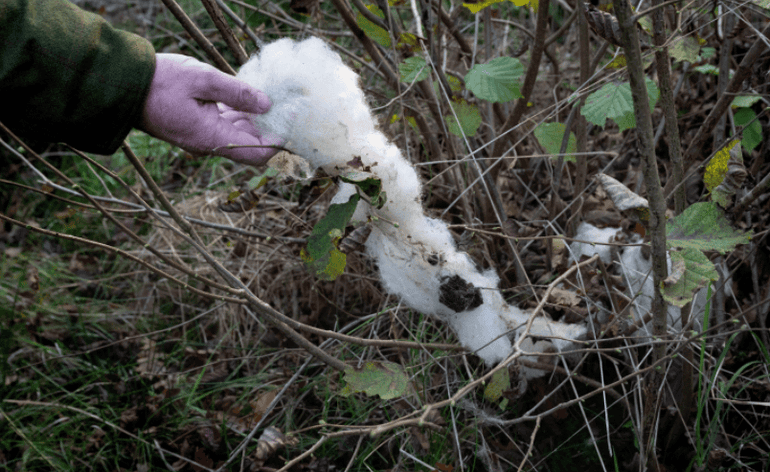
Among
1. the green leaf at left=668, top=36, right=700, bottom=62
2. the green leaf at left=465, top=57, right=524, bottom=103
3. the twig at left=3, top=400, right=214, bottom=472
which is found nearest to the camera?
the green leaf at left=668, top=36, right=700, bottom=62

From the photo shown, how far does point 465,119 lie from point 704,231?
76 cm

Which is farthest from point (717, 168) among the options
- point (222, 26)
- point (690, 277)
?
point (222, 26)

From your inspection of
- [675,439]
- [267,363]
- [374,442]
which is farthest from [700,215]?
[267,363]

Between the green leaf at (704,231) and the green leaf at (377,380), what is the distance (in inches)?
27.1

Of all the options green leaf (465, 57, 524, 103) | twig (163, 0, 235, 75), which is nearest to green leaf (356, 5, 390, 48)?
green leaf (465, 57, 524, 103)

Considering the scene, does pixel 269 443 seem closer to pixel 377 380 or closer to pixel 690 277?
pixel 377 380

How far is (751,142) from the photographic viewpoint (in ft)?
4.74

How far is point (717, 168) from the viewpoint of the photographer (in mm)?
1132

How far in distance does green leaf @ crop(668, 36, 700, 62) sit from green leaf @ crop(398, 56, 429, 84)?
0.64 m

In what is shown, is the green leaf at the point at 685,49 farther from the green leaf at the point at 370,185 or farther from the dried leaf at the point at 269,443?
the dried leaf at the point at 269,443

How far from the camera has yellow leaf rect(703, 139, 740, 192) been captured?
1.12 meters

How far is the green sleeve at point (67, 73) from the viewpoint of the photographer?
43.9 inches

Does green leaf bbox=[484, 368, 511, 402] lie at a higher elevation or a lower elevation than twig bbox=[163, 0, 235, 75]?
lower

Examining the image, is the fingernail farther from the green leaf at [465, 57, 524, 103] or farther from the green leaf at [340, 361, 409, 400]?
the green leaf at [340, 361, 409, 400]
